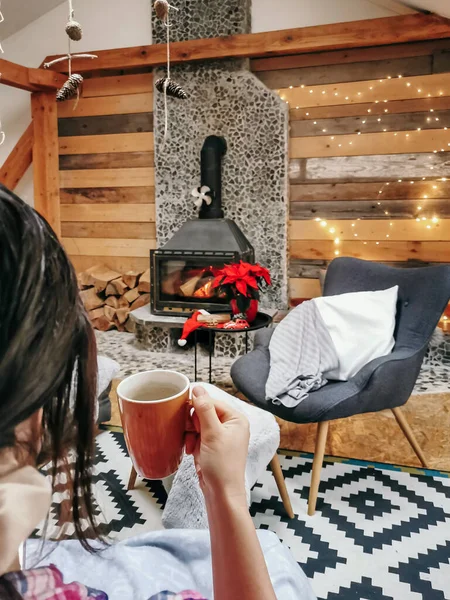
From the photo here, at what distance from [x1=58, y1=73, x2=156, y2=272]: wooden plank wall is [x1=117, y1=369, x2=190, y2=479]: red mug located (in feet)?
13.4

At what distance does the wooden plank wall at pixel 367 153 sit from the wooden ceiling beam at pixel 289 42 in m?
0.17

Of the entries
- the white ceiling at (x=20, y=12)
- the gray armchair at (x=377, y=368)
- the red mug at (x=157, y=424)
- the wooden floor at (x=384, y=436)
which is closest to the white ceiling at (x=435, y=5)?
the gray armchair at (x=377, y=368)

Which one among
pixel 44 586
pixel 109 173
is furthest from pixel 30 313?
pixel 109 173

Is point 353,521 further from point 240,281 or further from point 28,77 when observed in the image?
point 28,77

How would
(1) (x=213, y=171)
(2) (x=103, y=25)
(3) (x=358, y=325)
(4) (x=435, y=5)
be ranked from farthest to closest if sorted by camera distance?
(2) (x=103, y=25), (1) (x=213, y=171), (4) (x=435, y=5), (3) (x=358, y=325)

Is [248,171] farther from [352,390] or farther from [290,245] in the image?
[352,390]

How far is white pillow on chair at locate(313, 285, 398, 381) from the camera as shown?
7.80 feet

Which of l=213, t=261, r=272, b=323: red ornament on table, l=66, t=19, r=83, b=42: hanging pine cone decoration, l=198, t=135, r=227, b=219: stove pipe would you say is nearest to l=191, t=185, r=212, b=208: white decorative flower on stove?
l=198, t=135, r=227, b=219: stove pipe

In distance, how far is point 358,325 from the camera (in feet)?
8.04

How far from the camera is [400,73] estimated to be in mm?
3859

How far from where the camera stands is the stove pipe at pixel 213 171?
4.21 metres

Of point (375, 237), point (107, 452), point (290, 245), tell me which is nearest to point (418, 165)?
point (375, 237)

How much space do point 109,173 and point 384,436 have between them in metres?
3.39

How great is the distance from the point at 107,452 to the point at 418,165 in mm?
3029
